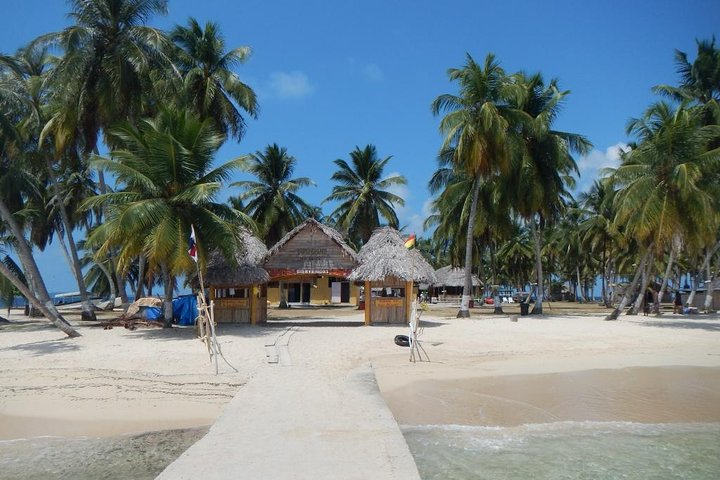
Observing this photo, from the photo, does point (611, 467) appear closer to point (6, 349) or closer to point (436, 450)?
point (436, 450)

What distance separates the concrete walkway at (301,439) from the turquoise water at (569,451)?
760 mm

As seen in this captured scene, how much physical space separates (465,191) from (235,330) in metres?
15.5

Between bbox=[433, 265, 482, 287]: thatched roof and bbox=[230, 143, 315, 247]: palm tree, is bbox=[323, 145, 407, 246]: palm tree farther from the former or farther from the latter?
bbox=[433, 265, 482, 287]: thatched roof

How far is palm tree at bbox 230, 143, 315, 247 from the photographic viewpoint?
106 ft

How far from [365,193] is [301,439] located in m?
28.7

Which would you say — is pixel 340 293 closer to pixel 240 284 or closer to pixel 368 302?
pixel 368 302

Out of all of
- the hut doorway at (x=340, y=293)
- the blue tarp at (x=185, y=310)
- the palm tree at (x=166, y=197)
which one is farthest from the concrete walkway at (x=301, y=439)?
the hut doorway at (x=340, y=293)

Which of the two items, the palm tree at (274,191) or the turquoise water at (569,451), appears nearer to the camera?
the turquoise water at (569,451)

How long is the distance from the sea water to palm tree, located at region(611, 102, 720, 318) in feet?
61.8

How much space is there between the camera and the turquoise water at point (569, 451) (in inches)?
234

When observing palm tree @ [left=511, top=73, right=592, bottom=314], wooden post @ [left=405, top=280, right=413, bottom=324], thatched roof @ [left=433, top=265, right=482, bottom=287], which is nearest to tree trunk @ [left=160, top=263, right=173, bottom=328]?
wooden post @ [left=405, top=280, right=413, bottom=324]

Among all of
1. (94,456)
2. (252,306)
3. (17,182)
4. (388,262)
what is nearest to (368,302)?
(388,262)

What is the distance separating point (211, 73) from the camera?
22.9 metres

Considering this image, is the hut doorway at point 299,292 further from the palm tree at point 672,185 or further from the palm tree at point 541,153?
the palm tree at point 672,185
